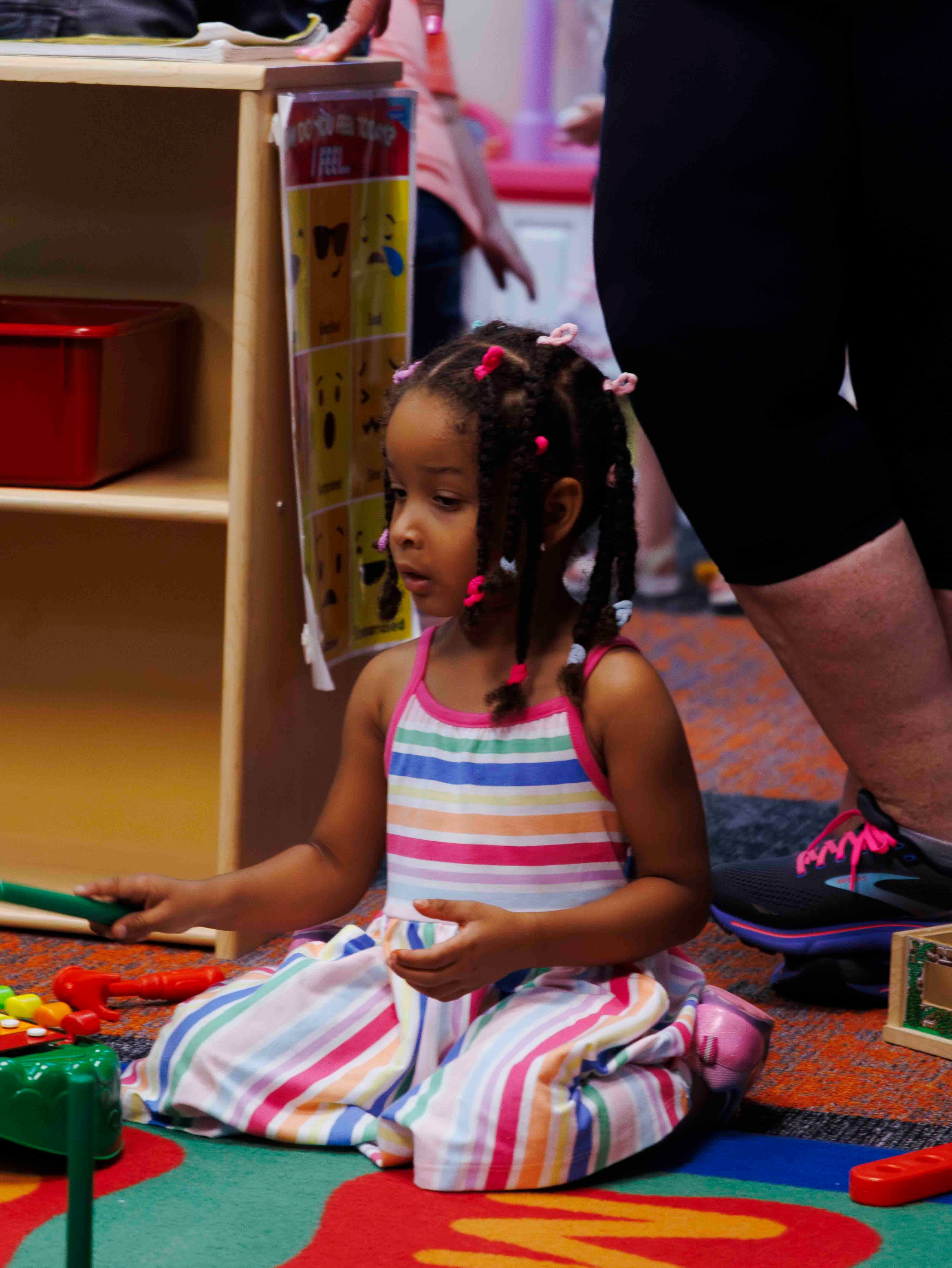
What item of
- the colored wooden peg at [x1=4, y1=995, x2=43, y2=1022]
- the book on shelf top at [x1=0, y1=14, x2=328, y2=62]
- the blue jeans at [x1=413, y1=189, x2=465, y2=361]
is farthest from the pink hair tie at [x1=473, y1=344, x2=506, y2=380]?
the blue jeans at [x1=413, y1=189, x2=465, y2=361]

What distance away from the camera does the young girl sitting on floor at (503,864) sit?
3.61ft

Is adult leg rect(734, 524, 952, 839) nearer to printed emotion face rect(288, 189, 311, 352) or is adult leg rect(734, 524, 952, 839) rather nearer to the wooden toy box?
the wooden toy box

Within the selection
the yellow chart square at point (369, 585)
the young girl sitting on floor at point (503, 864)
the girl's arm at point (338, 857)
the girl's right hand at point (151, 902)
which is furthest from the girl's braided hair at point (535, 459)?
the yellow chart square at point (369, 585)

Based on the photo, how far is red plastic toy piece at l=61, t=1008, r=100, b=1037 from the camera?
47.9 inches

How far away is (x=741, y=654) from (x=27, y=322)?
1.45m

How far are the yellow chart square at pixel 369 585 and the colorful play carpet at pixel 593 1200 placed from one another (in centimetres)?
44

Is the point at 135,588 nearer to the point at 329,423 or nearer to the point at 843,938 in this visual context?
the point at 329,423

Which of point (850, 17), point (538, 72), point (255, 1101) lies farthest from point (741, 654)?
point (538, 72)

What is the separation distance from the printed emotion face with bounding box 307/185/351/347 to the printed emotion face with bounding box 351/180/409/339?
17 mm

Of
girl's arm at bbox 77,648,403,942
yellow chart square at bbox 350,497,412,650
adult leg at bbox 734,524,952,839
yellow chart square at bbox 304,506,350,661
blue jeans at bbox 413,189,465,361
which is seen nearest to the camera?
girl's arm at bbox 77,648,403,942

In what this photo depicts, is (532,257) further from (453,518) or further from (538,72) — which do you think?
(453,518)

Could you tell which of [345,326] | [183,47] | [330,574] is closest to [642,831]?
[330,574]

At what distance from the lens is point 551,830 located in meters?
1.16

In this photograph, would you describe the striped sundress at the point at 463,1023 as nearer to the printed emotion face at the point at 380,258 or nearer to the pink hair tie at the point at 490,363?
the pink hair tie at the point at 490,363
